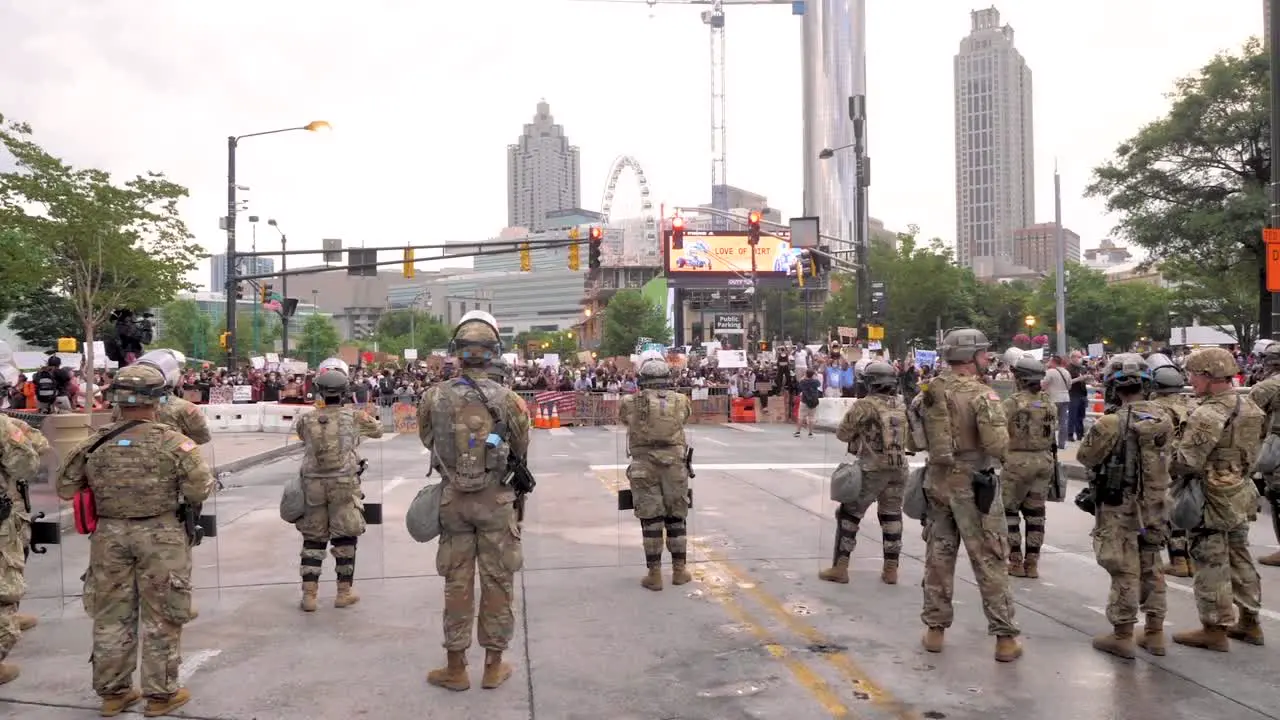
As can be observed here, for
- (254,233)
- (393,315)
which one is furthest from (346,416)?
(393,315)

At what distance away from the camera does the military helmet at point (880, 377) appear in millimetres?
7820

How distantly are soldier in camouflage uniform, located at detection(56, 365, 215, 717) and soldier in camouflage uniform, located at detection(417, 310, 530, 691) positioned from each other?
1315mm

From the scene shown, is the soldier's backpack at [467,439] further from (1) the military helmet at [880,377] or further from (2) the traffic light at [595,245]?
(2) the traffic light at [595,245]

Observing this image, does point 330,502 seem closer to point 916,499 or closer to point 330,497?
point 330,497

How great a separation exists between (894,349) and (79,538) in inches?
2588

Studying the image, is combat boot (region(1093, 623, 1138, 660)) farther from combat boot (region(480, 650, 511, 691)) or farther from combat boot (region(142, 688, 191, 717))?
combat boot (region(142, 688, 191, 717))

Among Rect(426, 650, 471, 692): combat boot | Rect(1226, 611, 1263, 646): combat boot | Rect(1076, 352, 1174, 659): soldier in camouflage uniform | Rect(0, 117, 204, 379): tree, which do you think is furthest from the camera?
Rect(0, 117, 204, 379): tree

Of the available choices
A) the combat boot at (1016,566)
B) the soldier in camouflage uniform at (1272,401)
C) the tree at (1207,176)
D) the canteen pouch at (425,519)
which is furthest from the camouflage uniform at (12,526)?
the tree at (1207,176)

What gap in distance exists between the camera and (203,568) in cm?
862

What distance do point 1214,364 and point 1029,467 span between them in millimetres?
1980

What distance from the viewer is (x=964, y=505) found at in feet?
19.1

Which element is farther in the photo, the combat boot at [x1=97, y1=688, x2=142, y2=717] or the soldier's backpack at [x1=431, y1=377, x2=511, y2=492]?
the soldier's backpack at [x1=431, y1=377, x2=511, y2=492]

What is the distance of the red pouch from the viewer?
196 inches

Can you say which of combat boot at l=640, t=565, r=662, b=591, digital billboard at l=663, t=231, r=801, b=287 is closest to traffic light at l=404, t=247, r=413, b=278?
combat boot at l=640, t=565, r=662, b=591
